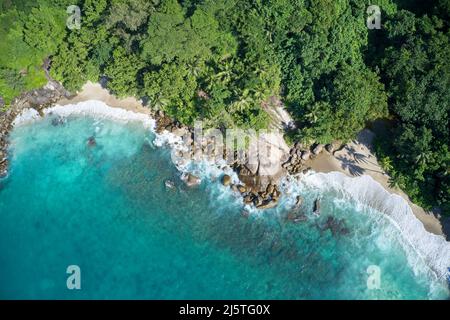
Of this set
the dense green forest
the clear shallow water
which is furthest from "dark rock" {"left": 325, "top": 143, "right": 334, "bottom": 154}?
the clear shallow water

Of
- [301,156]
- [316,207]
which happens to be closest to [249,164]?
[301,156]

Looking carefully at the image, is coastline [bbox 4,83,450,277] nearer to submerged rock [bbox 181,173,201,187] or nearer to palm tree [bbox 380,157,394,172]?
submerged rock [bbox 181,173,201,187]

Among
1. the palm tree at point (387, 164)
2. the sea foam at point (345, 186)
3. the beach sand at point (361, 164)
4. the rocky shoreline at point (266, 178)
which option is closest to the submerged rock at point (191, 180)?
the rocky shoreline at point (266, 178)

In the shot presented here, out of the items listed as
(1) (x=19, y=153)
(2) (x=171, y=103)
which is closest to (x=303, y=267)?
(2) (x=171, y=103)

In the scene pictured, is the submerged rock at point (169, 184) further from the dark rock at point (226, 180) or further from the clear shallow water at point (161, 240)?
the dark rock at point (226, 180)

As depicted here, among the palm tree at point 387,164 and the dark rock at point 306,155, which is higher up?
the dark rock at point 306,155

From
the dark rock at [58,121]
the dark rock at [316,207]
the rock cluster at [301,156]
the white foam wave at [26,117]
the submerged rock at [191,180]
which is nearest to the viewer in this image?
the dark rock at [316,207]

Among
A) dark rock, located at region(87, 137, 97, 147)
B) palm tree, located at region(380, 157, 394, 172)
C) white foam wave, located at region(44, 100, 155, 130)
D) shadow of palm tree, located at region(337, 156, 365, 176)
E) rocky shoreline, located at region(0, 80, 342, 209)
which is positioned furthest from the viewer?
white foam wave, located at region(44, 100, 155, 130)
